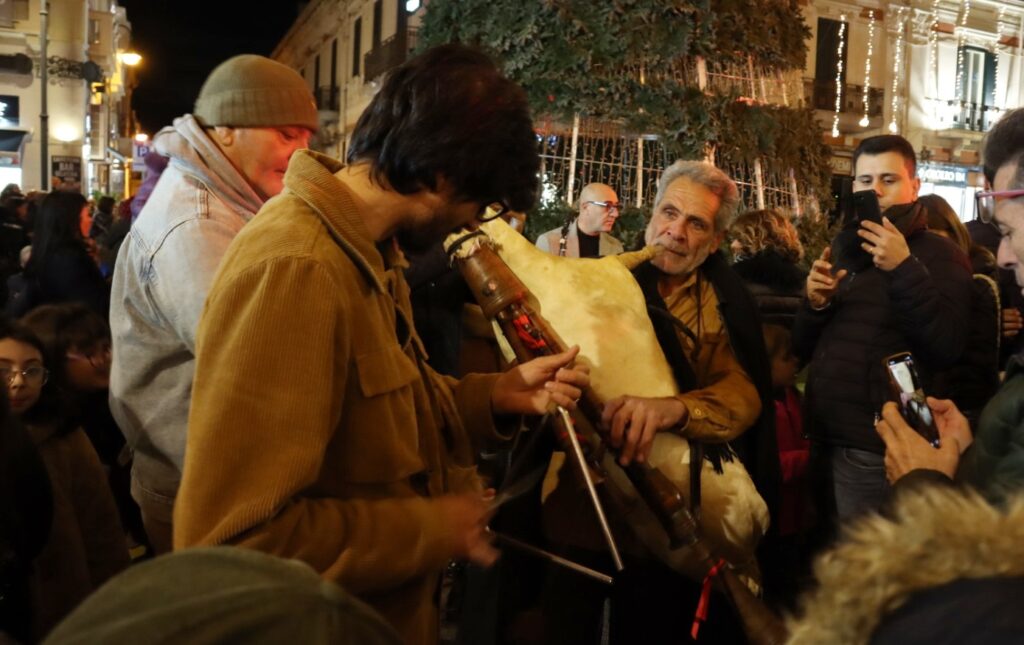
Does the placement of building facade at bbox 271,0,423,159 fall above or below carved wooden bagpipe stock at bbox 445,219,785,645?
above

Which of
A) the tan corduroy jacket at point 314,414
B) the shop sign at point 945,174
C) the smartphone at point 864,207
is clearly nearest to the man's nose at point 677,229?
the smartphone at point 864,207

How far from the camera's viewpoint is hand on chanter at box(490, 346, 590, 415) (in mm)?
2051

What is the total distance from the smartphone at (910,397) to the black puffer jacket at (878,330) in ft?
3.19

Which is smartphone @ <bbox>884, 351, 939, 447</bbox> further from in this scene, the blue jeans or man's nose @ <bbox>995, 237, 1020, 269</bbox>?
the blue jeans

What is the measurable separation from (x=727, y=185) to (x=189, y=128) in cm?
178

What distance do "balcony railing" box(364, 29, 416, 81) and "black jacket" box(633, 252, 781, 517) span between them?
1889cm

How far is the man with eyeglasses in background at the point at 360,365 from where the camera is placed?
138cm

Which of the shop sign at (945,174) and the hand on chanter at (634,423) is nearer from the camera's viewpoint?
the hand on chanter at (634,423)

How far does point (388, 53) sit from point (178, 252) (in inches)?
905

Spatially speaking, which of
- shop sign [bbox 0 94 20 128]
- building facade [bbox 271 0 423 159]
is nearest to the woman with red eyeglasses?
building facade [bbox 271 0 423 159]

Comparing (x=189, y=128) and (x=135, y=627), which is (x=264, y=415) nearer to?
(x=135, y=627)

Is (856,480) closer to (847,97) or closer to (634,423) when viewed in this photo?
(634,423)

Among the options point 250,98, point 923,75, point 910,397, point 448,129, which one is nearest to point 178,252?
point 250,98

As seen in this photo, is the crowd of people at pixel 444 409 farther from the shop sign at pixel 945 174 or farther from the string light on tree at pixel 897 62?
the shop sign at pixel 945 174
